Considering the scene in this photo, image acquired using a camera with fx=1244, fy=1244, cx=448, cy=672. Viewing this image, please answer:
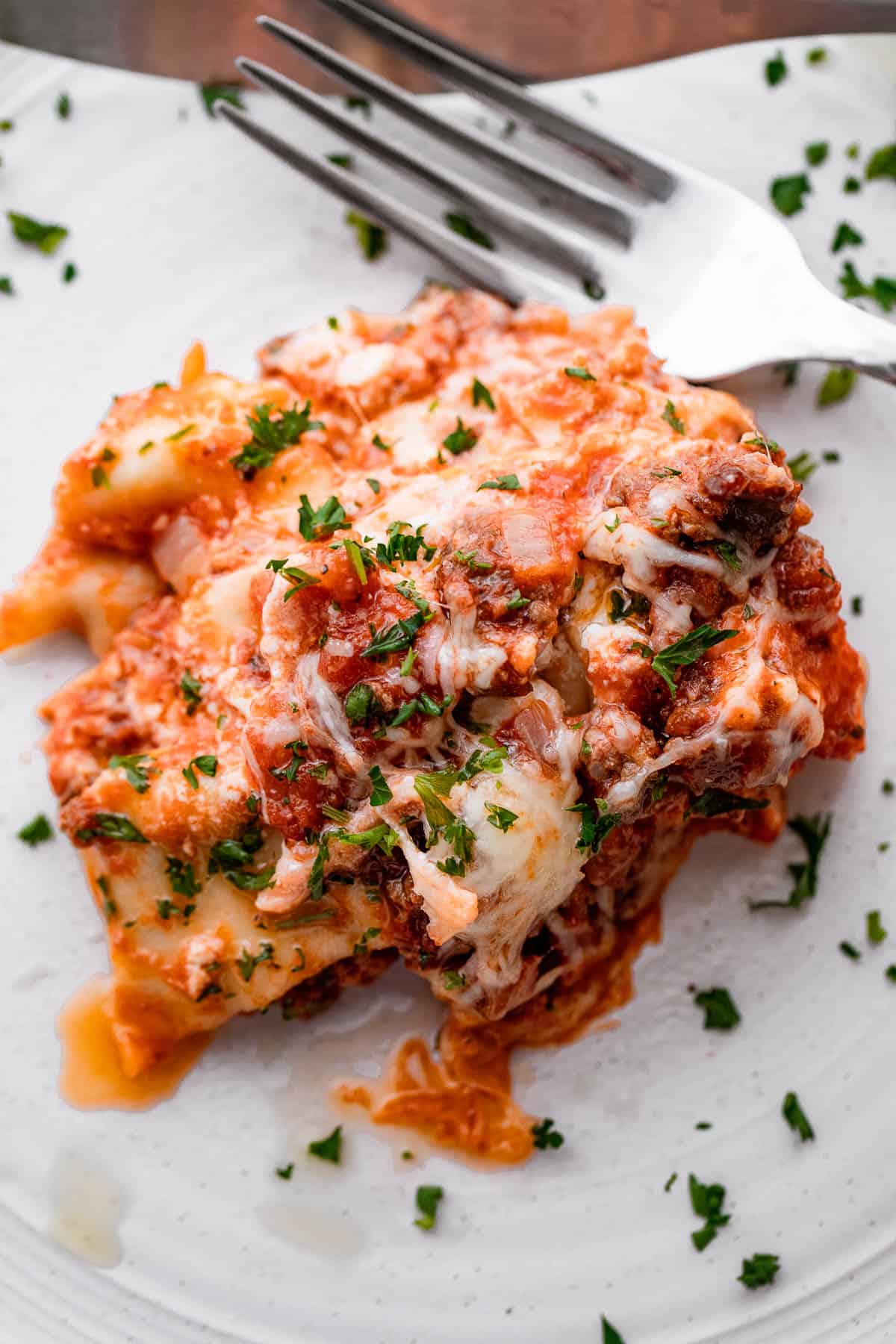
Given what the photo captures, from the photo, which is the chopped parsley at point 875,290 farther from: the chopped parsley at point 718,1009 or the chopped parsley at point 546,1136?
the chopped parsley at point 546,1136

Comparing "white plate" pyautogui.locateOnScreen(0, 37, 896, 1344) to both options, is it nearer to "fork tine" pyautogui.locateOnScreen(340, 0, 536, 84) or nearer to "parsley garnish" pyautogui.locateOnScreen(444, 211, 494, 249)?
"fork tine" pyautogui.locateOnScreen(340, 0, 536, 84)

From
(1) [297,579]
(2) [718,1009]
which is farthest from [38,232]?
(2) [718,1009]

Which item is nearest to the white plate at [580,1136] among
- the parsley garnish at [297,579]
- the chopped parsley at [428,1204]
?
the chopped parsley at [428,1204]

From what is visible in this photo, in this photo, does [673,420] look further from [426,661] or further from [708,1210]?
[708,1210]

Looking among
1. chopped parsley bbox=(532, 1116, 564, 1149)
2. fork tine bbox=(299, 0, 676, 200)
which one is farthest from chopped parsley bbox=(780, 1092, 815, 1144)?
fork tine bbox=(299, 0, 676, 200)

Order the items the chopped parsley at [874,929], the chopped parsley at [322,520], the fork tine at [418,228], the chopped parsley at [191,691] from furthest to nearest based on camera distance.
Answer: the fork tine at [418,228], the chopped parsley at [874,929], the chopped parsley at [191,691], the chopped parsley at [322,520]

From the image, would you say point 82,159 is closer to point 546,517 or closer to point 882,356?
point 546,517

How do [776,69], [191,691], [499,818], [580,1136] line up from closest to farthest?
[499,818], [191,691], [580,1136], [776,69]
